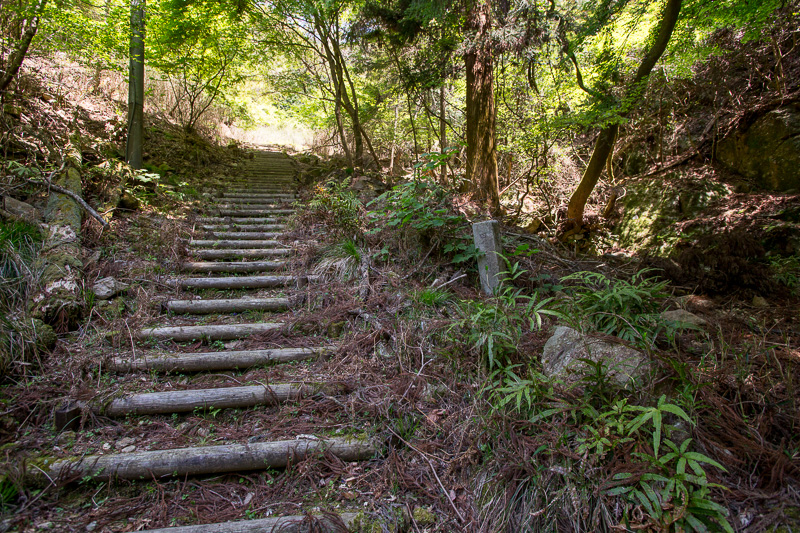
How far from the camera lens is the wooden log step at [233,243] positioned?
15.5 ft

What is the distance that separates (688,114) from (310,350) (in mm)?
8546

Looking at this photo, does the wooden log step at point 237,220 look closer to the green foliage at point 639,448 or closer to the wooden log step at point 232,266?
the wooden log step at point 232,266

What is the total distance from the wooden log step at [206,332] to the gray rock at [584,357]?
2.23 m

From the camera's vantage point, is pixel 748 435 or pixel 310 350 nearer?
pixel 748 435

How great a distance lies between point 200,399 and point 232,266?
2.10 metres

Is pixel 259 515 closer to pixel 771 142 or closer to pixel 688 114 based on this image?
pixel 771 142

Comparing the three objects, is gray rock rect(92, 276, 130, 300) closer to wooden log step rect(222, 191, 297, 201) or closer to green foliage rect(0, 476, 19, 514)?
green foliage rect(0, 476, 19, 514)

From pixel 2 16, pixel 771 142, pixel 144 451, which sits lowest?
pixel 144 451

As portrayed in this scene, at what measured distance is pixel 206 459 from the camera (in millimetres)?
2043

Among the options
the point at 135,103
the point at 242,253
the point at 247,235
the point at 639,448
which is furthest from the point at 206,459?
the point at 135,103

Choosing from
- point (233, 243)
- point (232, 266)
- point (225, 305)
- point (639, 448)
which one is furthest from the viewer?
point (233, 243)

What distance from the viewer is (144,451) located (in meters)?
2.09

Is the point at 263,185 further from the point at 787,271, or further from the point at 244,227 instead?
the point at 787,271

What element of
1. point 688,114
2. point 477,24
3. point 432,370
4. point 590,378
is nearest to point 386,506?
point 432,370
